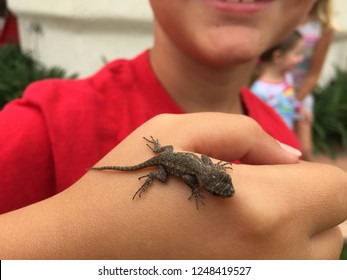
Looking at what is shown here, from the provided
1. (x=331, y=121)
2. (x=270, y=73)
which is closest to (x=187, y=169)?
(x=270, y=73)

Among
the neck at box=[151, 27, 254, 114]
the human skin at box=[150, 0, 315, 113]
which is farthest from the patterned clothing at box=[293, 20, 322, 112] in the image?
the human skin at box=[150, 0, 315, 113]

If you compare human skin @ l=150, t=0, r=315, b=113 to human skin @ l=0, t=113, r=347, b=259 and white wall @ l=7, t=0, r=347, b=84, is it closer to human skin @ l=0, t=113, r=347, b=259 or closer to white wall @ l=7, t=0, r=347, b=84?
human skin @ l=0, t=113, r=347, b=259

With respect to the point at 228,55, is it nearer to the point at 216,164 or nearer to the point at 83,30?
the point at 216,164

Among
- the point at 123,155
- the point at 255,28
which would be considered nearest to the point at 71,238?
the point at 123,155

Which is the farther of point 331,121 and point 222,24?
point 331,121

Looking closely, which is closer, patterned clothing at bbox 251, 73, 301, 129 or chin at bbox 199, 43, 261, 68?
chin at bbox 199, 43, 261, 68

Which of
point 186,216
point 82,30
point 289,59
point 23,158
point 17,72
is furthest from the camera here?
point 17,72
